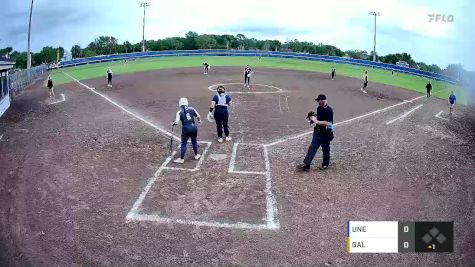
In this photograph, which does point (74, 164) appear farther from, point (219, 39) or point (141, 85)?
point (219, 39)

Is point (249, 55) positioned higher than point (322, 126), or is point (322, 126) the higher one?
point (249, 55)

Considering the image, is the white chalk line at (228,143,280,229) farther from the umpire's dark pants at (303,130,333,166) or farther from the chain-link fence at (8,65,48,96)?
the chain-link fence at (8,65,48,96)

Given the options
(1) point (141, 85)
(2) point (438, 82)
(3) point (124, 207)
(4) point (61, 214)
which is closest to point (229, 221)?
(3) point (124, 207)

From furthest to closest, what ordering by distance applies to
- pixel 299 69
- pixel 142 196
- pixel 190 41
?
pixel 190 41 < pixel 299 69 < pixel 142 196

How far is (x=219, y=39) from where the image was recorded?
119 meters

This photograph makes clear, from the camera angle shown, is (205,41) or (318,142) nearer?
(318,142)

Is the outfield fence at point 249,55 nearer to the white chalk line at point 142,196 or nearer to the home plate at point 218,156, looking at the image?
the home plate at point 218,156

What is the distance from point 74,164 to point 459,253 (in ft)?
30.9

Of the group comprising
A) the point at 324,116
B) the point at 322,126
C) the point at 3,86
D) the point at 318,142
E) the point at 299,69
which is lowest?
the point at 318,142
